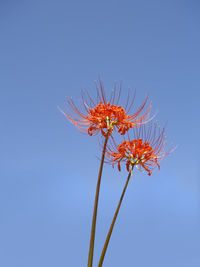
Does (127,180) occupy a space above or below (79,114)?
below

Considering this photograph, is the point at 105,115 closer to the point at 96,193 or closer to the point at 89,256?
the point at 96,193

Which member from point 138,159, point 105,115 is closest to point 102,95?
point 105,115

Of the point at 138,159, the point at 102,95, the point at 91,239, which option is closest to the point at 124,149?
the point at 138,159

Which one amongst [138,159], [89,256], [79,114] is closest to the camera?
[89,256]

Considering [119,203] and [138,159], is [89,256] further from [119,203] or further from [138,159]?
[138,159]

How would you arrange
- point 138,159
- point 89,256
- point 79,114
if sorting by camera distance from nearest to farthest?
1. point 89,256
2. point 138,159
3. point 79,114

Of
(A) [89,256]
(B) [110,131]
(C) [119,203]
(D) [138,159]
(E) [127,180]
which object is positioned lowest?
(A) [89,256]

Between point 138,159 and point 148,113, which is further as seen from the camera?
point 148,113

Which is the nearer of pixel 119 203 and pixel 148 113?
pixel 119 203

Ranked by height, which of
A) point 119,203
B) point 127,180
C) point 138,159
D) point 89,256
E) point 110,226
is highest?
point 138,159
